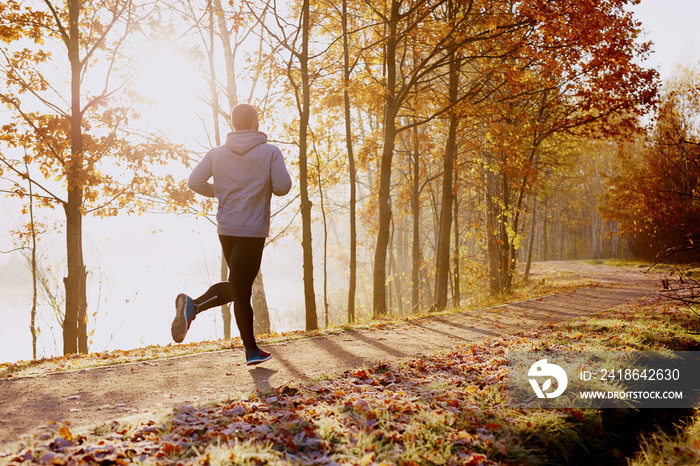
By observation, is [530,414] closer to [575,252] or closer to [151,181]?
[151,181]

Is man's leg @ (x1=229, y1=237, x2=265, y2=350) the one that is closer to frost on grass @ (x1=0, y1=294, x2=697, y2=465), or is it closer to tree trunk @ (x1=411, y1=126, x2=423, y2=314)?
frost on grass @ (x1=0, y1=294, x2=697, y2=465)

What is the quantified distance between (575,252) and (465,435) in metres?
48.0

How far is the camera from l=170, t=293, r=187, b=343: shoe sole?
4152 mm

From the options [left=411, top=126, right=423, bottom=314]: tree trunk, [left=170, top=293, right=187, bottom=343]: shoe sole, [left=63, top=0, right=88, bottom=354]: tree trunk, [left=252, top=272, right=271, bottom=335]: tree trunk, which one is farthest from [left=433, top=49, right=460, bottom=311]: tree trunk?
[left=170, top=293, right=187, bottom=343]: shoe sole

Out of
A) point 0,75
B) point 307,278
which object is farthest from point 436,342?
point 0,75

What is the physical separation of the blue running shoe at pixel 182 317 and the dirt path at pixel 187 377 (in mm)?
395

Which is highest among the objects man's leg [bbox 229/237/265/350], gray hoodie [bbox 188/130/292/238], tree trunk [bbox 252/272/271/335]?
gray hoodie [bbox 188/130/292/238]

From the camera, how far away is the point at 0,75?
9.09 meters

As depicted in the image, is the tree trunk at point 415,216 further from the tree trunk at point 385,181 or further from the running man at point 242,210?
the running man at point 242,210

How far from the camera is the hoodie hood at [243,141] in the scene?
14.1 feet

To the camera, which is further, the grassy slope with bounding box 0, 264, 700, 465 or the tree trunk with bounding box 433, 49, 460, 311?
the tree trunk with bounding box 433, 49, 460, 311

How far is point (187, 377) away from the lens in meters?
4.23

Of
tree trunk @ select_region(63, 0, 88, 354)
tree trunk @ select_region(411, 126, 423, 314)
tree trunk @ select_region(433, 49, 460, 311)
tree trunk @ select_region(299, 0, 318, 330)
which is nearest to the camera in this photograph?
tree trunk @ select_region(299, 0, 318, 330)

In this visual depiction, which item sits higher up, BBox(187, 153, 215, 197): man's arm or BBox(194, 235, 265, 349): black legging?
BBox(187, 153, 215, 197): man's arm
